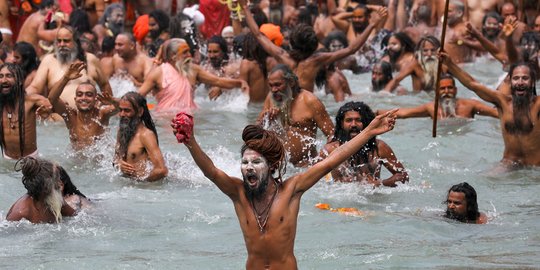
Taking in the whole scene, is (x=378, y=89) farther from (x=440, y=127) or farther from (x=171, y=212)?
(x=171, y=212)

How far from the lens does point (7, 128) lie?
13141 mm

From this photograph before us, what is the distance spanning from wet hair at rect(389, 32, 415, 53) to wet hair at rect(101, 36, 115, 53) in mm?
3509

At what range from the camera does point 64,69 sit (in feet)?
49.5

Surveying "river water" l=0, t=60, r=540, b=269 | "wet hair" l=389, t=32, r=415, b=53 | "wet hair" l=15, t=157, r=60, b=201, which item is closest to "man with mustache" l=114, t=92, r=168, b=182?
"river water" l=0, t=60, r=540, b=269

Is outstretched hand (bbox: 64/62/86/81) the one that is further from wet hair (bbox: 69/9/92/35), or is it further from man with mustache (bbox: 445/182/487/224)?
wet hair (bbox: 69/9/92/35)

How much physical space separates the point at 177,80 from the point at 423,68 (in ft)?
10.2

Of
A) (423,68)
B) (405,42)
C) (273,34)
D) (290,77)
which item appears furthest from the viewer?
(405,42)

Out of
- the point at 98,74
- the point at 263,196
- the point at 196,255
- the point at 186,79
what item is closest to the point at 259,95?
the point at 186,79

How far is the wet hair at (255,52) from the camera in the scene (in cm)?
1595

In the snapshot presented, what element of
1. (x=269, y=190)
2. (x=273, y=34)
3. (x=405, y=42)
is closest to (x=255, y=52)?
(x=273, y=34)

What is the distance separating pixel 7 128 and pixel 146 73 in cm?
395

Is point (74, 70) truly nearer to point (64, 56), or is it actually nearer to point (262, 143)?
point (64, 56)

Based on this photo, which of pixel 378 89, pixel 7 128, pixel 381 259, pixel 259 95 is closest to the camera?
pixel 381 259

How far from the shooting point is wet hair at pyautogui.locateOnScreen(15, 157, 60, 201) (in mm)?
10781
